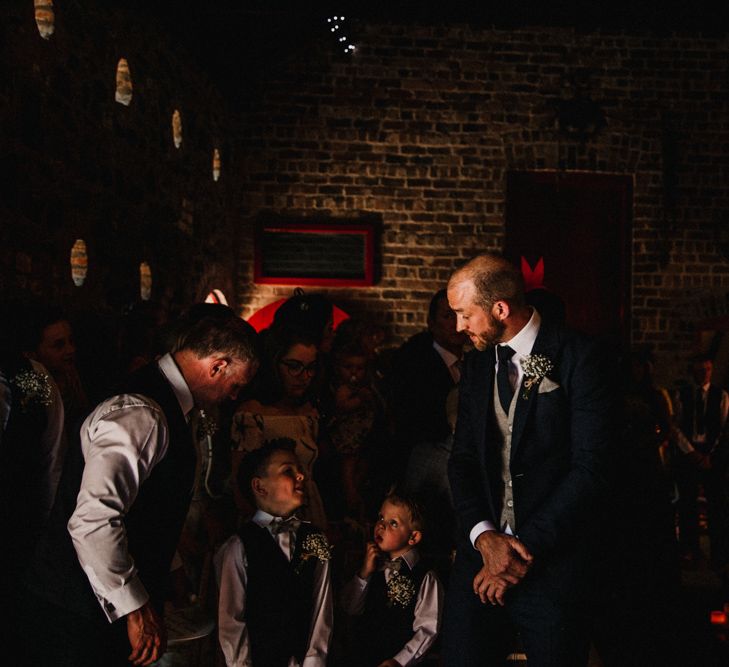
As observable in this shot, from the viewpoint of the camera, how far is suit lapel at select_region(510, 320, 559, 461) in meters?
2.64

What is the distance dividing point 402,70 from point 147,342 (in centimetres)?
484

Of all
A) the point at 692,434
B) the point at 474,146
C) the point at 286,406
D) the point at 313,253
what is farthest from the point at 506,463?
the point at 474,146

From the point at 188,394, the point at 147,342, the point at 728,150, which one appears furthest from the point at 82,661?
the point at 728,150

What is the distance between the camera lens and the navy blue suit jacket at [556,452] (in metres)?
2.60

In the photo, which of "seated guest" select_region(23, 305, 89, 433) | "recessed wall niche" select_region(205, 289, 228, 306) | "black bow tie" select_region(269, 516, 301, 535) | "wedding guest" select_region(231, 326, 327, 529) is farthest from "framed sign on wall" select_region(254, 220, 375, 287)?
"black bow tie" select_region(269, 516, 301, 535)

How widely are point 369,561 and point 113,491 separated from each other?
1581 mm

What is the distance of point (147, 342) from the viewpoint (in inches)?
192

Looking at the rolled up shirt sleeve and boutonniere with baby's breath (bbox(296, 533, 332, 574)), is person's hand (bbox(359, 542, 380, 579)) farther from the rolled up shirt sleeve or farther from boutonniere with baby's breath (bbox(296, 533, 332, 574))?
the rolled up shirt sleeve

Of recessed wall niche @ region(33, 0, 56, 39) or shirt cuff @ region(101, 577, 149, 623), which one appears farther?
recessed wall niche @ region(33, 0, 56, 39)

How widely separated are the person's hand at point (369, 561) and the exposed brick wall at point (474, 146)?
5102mm

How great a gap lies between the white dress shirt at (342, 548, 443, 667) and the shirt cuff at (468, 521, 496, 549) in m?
0.91

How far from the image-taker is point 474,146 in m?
8.62

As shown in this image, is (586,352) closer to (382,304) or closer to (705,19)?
(382,304)

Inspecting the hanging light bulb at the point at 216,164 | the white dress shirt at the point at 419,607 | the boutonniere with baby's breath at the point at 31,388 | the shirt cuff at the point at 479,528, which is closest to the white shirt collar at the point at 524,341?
the shirt cuff at the point at 479,528
